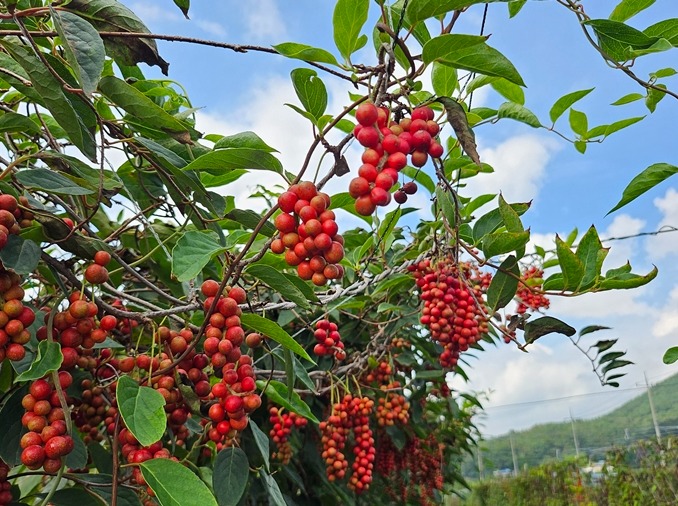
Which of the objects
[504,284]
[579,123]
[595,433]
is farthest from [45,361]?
[595,433]

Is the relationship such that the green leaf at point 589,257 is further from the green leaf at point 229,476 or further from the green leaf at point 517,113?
the green leaf at point 229,476

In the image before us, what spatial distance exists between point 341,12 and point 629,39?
1.53ft

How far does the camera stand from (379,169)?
624 millimetres

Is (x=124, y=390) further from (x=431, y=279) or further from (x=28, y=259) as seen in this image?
(x=431, y=279)

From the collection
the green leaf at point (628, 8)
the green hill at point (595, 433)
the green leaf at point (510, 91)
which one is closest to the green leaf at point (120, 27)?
the green leaf at point (510, 91)

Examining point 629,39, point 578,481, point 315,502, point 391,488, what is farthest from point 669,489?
point 629,39

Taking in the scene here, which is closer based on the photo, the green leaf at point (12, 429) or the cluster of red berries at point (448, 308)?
the green leaf at point (12, 429)

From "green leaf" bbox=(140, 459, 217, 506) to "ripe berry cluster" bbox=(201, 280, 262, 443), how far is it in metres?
0.12

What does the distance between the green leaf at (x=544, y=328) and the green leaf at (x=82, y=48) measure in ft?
2.45

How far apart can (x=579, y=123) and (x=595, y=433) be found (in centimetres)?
1134

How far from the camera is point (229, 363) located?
833 millimetres

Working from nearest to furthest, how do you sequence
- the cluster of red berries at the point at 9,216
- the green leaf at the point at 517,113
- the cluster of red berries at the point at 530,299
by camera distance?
the cluster of red berries at the point at 9,216
the green leaf at the point at 517,113
the cluster of red berries at the point at 530,299

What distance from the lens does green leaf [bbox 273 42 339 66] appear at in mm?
700

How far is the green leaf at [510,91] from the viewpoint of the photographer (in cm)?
142
